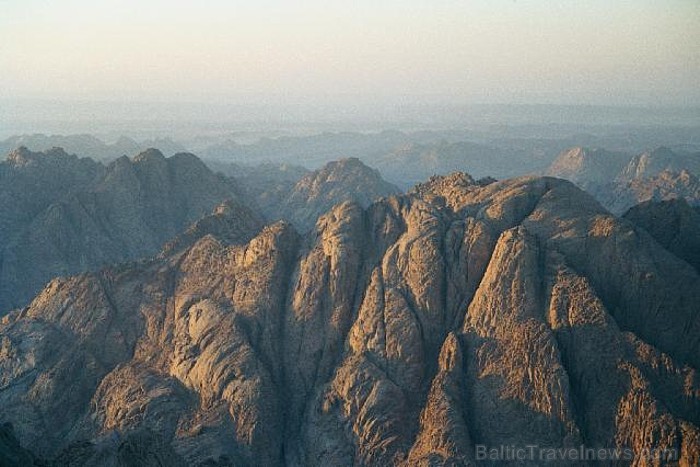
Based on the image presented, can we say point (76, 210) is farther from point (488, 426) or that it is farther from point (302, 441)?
point (488, 426)

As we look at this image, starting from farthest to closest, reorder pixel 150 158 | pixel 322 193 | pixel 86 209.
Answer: pixel 322 193
pixel 150 158
pixel 86 209

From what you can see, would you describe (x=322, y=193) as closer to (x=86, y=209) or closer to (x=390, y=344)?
(x=86, y=209)

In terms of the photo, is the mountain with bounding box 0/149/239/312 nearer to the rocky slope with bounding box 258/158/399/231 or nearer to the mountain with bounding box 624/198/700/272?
the rocky slope with bounding box 258/158/399/231

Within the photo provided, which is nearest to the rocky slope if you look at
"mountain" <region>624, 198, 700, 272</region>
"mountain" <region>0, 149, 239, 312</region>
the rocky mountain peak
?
"mountain" <region>0, 149, 239, 312</region>

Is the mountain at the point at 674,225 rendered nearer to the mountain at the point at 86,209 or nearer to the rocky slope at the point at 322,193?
the mountain at the point at 86,209

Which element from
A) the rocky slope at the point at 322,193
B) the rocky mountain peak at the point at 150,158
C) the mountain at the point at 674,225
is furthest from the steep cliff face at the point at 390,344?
the rocky slope at the point at 322,193

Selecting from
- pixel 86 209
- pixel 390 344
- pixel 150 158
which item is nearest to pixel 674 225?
pixel 390 344
